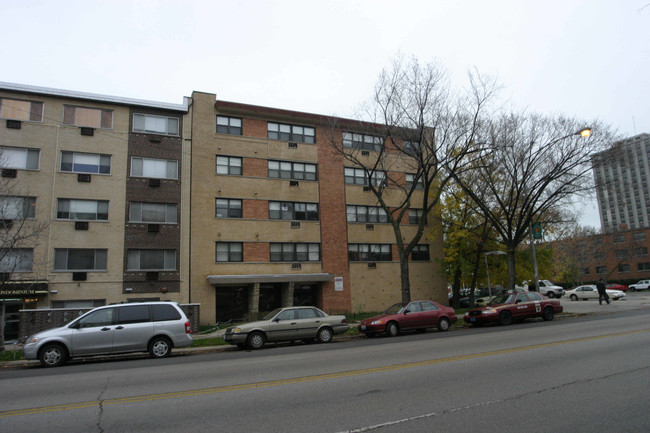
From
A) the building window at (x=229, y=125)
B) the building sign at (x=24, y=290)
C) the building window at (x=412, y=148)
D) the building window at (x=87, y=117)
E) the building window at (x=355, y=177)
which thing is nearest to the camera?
the building sign at (x=24, y=290)

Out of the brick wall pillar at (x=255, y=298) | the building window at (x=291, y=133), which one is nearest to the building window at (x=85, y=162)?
the building window at (x=291, y=133)

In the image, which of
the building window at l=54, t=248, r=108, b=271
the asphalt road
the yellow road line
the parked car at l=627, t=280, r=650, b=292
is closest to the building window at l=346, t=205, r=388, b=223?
the building window at l=54, t=248, r=108, b=271

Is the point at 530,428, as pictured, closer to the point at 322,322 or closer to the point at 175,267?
the point at 322,322

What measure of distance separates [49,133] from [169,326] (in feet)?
55.8

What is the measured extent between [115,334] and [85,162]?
15.5m

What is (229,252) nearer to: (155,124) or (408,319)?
(155,124)

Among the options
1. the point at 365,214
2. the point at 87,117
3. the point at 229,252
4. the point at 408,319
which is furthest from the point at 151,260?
the point at 408,319

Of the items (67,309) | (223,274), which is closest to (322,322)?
(223,274)

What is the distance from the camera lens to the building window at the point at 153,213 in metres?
25.1

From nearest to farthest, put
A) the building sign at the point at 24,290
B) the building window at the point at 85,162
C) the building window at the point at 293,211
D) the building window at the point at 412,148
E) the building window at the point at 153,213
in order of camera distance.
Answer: the building sign at the point at 24,290, the building window at the point at 412,148, the building window at the point at 85,162, the building window at the point at 153,213, the building window at the point at 293,211

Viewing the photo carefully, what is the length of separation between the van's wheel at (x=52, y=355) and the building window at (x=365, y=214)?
67.9ft

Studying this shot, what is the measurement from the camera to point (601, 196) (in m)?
26.2

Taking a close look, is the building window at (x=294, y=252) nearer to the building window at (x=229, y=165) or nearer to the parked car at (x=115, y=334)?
the building window at (x=229, y=165)

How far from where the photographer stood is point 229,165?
91.1ft
